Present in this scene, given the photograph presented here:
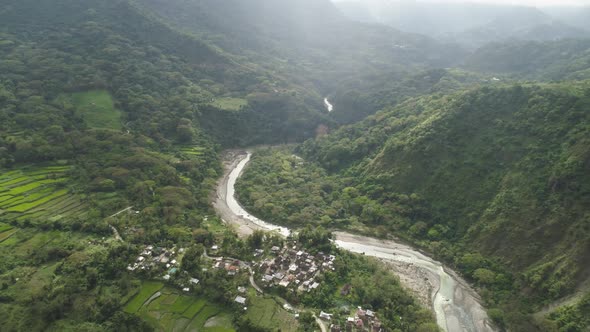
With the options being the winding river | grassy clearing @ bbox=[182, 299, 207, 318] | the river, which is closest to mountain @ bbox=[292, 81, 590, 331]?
the winding river

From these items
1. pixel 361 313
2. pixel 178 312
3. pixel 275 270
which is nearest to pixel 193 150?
pixel 275 270

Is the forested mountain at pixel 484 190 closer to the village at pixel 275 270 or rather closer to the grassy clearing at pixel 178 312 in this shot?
the village at pixel 275 270

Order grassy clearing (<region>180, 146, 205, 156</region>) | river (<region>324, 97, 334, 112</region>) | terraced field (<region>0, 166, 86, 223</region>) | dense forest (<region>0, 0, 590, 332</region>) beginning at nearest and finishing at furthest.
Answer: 1. dense forest (<region>0, 0, 590, 332</region>)
2. terraced field (<region>0, 166, 86, 223</region>)
3. grassy clearing (<region>180, 146, 205, 156</region>)
4. river (<region>324, 97, 334, 112</region>)

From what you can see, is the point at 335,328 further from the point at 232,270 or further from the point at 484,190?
the point at 484,190

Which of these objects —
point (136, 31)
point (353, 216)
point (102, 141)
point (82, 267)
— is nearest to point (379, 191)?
point (353, 216)

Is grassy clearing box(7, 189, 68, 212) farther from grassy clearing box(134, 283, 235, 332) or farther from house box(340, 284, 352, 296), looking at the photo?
house box(340, 284, 352, 296)

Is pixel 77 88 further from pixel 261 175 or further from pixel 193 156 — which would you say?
pixel 261 175

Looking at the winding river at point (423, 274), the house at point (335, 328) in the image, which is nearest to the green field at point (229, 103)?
the winding river at point (423, 274)
